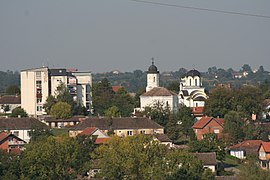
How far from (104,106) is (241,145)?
17.0 metres

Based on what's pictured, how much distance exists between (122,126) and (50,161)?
1531 centimetres

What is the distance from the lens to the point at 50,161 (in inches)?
1067

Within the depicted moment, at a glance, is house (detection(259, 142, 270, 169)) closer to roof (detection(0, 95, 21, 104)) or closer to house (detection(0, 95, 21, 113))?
house (detection(0, 95, 21, 113))

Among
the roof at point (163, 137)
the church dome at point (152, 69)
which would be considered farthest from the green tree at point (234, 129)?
the church dome at point (152, 69)

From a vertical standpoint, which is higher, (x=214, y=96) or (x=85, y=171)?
→ (x=214, y=96)

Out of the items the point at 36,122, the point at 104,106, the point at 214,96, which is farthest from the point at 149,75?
the point at 36,122

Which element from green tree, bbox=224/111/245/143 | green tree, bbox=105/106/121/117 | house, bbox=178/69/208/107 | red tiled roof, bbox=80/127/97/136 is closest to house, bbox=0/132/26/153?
red tiled roof, bbox=80/127/97/136

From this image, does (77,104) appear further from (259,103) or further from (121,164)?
(121,164)

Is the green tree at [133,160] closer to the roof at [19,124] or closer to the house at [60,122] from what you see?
the roof at [19,124]

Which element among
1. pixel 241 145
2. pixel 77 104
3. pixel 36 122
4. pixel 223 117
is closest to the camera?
pixel 241 145

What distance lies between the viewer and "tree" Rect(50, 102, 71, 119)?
47531 millimetres

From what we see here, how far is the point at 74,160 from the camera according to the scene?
27906 millimetres

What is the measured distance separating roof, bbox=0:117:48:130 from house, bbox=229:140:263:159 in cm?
936

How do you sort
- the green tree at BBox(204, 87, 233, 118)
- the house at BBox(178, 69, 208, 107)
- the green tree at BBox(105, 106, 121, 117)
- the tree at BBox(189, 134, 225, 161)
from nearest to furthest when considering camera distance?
1. the tree at BBox(189, 134, 225, 161)
2. the green tree at BBox(105, 106, 121, 117)
3. the green tree at BBox(204, 87, 233, 118)
4. the house at BBox(178, 69, 208, 107)
